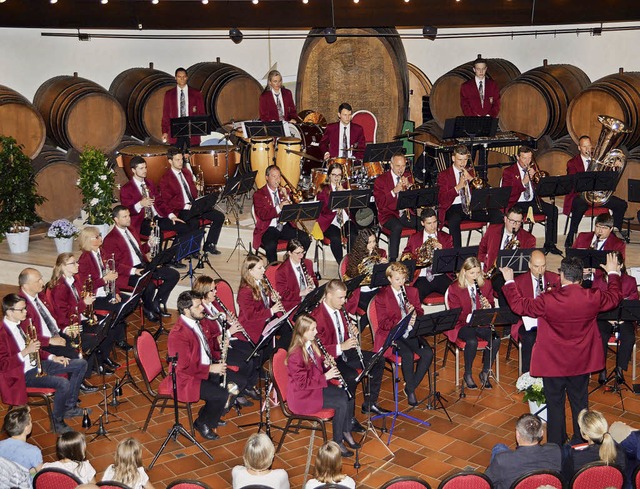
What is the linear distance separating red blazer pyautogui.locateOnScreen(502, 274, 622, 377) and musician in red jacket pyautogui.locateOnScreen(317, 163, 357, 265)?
13.4ft

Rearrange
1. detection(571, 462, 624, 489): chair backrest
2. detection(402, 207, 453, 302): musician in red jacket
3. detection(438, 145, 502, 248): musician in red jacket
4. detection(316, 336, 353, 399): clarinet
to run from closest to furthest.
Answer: detection(571, 462, 624, 489): chair backrest → detection(316, 336, 353, 399): clarinet → detection(402, 207, 453, 302): musician in red jacket → detection(438, 145, 502, 248): musician in red jacket

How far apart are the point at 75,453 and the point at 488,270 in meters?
5.64

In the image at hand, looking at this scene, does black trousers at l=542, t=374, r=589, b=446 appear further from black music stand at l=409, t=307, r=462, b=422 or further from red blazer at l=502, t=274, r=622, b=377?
black music stand at l=409, t=307, r=462, b=422

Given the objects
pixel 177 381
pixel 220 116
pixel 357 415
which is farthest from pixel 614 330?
pixel 220 116

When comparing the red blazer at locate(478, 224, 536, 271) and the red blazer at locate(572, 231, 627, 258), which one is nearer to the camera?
the red blazer at locate(572, 231, 627, 258)

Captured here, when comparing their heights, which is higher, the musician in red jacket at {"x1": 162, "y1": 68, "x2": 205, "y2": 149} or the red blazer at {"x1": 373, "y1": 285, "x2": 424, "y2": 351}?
the musician in red jacket at {"x1": 162, "y1": 68, "x2": 205, "y2": 149}

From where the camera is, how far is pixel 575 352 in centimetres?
822

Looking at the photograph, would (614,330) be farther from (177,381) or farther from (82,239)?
(82,239)

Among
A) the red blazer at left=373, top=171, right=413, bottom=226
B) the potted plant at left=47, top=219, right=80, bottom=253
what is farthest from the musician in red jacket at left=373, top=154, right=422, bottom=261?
the potted plant at left=47, top=219, right=80, bottom=253

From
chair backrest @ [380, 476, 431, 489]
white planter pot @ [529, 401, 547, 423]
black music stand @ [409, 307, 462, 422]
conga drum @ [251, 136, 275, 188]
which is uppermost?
conga drum @ [251, 136, 275, 188]

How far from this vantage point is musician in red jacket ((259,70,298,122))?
1450cm

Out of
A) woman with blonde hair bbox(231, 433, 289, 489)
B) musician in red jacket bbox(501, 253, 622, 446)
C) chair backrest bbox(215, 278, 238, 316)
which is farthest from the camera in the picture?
chair backrest bbox(215, 278, 238, 316)

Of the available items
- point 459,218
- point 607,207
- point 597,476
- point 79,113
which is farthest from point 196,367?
point 79,113

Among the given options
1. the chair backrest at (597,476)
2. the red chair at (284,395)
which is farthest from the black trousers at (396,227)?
the chair backrest at (597,476)
